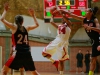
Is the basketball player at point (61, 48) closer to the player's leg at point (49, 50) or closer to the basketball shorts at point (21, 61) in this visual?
the player's leg at point (49, 50)

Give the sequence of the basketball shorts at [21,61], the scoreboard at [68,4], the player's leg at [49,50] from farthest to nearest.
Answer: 1. the scoreboard at [68,4]
2. the player's leg at [49,50]
3. the basketball shorts at [21,61]

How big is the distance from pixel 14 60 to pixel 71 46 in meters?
16.7

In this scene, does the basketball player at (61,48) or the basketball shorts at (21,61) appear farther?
the basketball player at (61,48)

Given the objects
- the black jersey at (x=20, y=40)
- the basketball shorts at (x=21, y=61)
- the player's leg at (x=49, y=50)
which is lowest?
the player's leg at (x=49, y=50)

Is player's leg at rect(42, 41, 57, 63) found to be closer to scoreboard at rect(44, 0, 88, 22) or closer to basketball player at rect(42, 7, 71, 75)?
basketball player at rect(42, 7, 71, 75)

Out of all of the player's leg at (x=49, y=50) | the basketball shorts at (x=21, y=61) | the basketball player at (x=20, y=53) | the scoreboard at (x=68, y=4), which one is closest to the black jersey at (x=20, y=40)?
the basketball player at (x=20, y=53)

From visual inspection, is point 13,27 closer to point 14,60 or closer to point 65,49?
point 14,60

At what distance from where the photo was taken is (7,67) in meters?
7.40

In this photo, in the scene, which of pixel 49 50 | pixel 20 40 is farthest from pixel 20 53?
pixel 49 50

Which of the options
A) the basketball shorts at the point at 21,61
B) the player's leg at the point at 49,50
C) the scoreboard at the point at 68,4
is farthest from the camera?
the scoreboard at the point at 68,4

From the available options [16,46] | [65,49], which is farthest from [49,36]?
[16,46]

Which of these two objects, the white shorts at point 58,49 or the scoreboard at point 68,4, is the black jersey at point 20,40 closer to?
the white shorts at point 58,49

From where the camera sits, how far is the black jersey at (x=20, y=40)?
7383 mm

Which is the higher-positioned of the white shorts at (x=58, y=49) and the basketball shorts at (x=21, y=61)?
the basketball shorts at (x=21, y=61)
